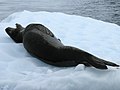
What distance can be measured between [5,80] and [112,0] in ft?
45.1

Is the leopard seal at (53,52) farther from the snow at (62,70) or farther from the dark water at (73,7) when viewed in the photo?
the dark water at (73,7)

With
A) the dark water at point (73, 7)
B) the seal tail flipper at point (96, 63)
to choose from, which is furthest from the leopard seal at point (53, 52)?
the dark water at point (73, 7)

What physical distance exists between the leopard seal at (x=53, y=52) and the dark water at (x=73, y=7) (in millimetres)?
6828

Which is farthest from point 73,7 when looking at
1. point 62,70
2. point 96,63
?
point 96,63

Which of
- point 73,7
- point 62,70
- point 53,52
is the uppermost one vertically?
point 53,52

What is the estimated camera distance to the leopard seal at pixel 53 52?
355 centimetres

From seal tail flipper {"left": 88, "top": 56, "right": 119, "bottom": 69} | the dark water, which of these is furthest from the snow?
the dark water

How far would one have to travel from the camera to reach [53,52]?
3.84 m

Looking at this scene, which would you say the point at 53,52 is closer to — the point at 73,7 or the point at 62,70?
the point at 62,70

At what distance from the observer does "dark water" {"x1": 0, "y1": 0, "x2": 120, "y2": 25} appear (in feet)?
40.4

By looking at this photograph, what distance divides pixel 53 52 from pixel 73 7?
10154 millimetres

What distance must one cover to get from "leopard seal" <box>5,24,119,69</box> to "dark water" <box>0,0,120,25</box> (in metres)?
6.83

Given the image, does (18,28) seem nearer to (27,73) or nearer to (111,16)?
(27,73)

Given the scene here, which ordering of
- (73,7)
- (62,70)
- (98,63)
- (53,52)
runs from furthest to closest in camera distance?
(73,7) → (53,52) → (62,70) → (98,63)
